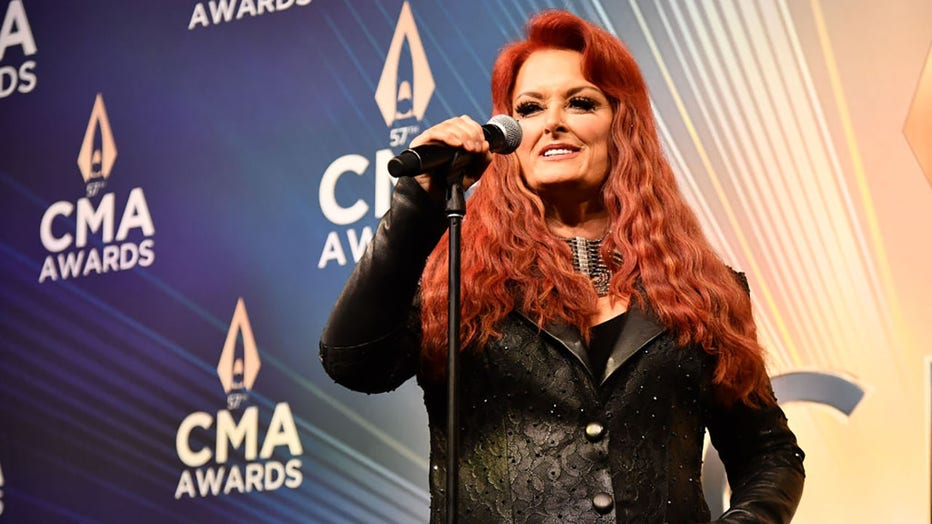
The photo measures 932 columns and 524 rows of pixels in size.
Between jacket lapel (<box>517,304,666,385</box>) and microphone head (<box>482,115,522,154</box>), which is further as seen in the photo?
jacket lapel (<box>517,304,666,385</box>)

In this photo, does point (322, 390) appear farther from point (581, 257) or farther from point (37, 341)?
point (581, 257)

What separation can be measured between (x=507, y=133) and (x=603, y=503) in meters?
0.53

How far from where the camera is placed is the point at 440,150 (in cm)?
157

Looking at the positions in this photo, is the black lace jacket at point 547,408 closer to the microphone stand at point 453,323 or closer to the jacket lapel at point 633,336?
the jacket lapel at point 633,336

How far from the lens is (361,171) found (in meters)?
3.09

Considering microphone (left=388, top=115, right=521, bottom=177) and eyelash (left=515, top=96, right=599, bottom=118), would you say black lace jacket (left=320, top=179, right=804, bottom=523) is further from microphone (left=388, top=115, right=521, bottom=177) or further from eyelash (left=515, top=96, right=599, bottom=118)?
eyelash (left=515, top=96, right=599, bottom=118)

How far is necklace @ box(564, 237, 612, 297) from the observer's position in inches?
79.3

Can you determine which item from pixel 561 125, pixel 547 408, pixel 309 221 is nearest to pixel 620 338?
pixel 547 408

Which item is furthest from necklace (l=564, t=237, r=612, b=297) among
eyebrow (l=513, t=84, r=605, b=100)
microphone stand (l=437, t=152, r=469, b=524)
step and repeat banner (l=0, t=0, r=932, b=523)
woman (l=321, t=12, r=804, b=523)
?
step and repeat banner (l=0, t=0, r=932, b=523)

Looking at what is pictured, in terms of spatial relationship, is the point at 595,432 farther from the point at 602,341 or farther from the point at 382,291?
the point at 382,291

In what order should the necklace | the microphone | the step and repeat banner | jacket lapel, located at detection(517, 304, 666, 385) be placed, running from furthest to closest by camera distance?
1. the step and repeat banner
2. the necklace
3. jacket lapel, located at detection(517, 304, 666, 385)
4. the microphone

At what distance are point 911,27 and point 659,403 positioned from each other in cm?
117

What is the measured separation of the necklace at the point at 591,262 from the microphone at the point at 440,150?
1.27 ft

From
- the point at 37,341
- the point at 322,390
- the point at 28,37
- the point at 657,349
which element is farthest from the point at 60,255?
the point at 657,349
